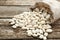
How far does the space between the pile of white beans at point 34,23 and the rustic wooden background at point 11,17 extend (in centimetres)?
3

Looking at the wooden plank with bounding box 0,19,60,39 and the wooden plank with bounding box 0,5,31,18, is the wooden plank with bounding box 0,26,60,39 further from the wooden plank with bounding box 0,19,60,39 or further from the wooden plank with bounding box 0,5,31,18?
the wooden plank with bounding box 0,5,31,18

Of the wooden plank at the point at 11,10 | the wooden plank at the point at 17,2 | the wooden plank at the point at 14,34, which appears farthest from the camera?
the wooden plank at the point at 17,2

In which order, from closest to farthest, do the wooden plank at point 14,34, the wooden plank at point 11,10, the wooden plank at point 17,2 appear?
1. the wooden plank at point 14,34
2. the wooden plank at point 11,10
3. the wooden plank at point 17,2

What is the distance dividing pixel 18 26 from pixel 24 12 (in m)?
0.16

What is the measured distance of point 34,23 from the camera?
119cm

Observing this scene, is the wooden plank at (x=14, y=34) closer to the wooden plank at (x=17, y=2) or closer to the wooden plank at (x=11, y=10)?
the wooden plank at (x=11, y=10)

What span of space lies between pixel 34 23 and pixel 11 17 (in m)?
0.19

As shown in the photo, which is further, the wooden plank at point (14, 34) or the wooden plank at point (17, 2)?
the wooden plank at point (17, 2)

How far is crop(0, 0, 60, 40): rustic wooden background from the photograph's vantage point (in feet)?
3.66

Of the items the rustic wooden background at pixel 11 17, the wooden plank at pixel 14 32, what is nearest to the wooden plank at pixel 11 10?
the rustic wooden background at pixel 11 17

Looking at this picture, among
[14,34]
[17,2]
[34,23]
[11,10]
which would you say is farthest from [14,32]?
[17,2]

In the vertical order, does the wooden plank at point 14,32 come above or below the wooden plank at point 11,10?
below

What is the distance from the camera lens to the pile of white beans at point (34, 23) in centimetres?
113

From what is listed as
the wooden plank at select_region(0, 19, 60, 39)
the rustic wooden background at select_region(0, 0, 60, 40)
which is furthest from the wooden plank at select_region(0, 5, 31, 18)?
the wooden plank at select_region(0, 19, 60, 39)
